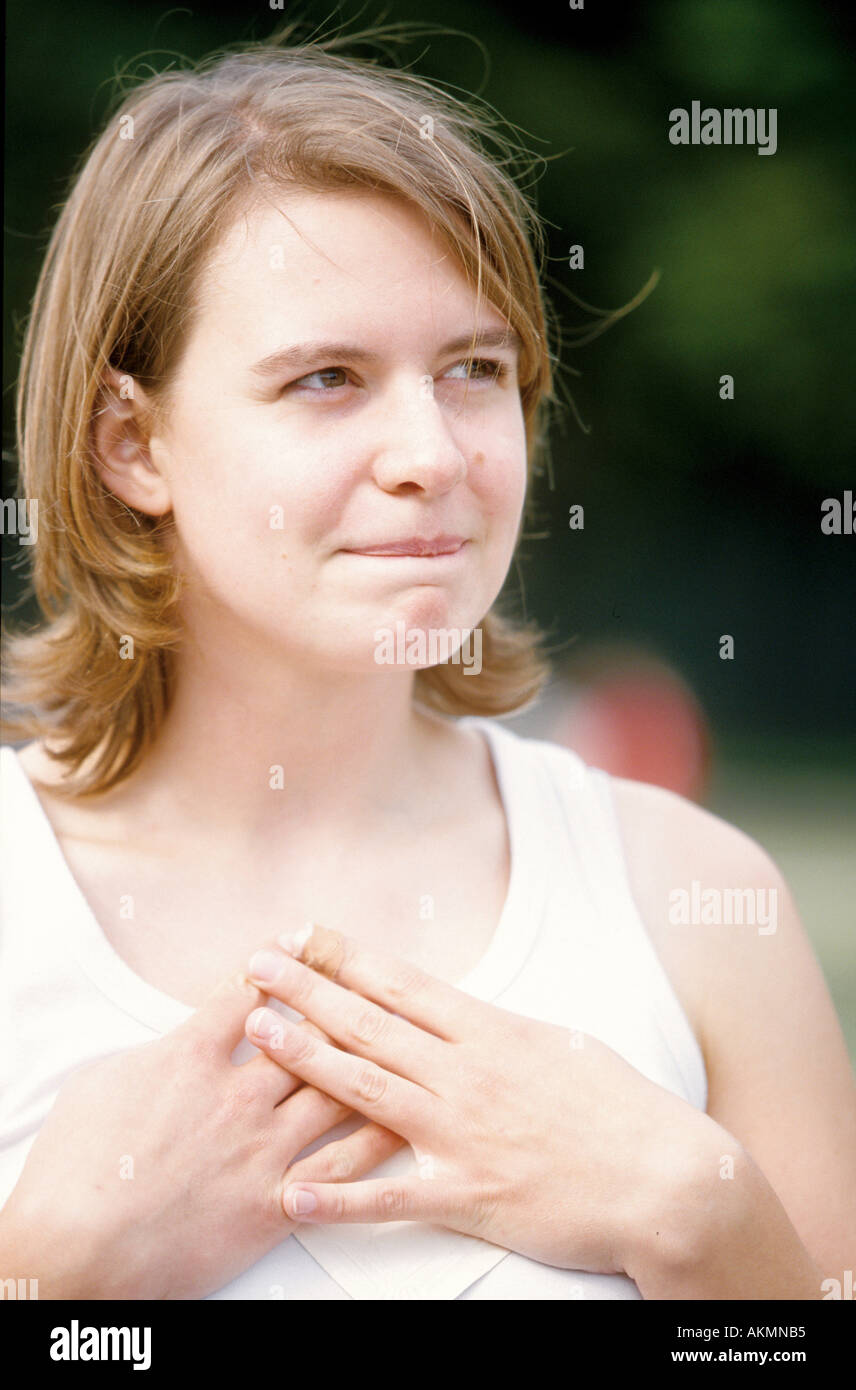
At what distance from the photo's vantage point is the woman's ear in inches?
59.0

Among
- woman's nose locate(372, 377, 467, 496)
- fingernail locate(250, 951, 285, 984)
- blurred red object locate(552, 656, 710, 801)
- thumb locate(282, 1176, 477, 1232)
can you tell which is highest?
woman's nose locate(372, 377, 467, 496)

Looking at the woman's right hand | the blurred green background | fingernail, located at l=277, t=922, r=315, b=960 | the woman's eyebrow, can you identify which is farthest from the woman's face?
the blurred green background

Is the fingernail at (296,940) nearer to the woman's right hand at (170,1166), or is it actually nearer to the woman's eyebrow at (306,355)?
the woman's right hand at (170,1166)

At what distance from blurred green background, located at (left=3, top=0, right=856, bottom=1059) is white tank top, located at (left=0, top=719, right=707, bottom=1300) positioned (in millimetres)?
1974

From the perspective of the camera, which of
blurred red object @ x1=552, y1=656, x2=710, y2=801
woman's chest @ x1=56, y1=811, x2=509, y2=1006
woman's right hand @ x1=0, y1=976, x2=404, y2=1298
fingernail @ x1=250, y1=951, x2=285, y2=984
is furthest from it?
→ blurred red object @ x1=552, y1=656, x2=710, y2=801

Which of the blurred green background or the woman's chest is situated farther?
the blurred green background

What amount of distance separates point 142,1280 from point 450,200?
1.17m

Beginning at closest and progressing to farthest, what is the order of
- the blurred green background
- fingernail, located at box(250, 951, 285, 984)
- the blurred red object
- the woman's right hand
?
the woman's right hand < fingernail, located at box(250, 951, 285, 984) < the blurred green background < the blurred red object

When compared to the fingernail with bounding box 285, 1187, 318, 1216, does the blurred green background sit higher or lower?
higher

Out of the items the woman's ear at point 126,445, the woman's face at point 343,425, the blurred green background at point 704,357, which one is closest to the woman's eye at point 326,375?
the woman's face at point 343,425

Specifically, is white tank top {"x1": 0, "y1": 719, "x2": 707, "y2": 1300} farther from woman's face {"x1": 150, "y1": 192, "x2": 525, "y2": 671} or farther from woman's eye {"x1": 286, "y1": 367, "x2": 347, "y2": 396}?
woman's eye {"x1": 286, "y1": 367, "x2": 347, "y2": 396}

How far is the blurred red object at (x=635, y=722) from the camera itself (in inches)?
175

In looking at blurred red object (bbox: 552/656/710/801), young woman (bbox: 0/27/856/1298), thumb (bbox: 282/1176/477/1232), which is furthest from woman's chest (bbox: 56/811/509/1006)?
blurred red object (bbox: 552/656/710/801)

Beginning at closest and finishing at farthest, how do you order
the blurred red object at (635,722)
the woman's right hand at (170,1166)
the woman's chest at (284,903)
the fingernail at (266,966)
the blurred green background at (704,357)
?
1. the woman's right hand at (170,1166)
2. the fingernail at (266,966)
3. the woman's chest at (284,903)
4. the blurred green background at (704,357)
5. the blurred red object at (635,722)
